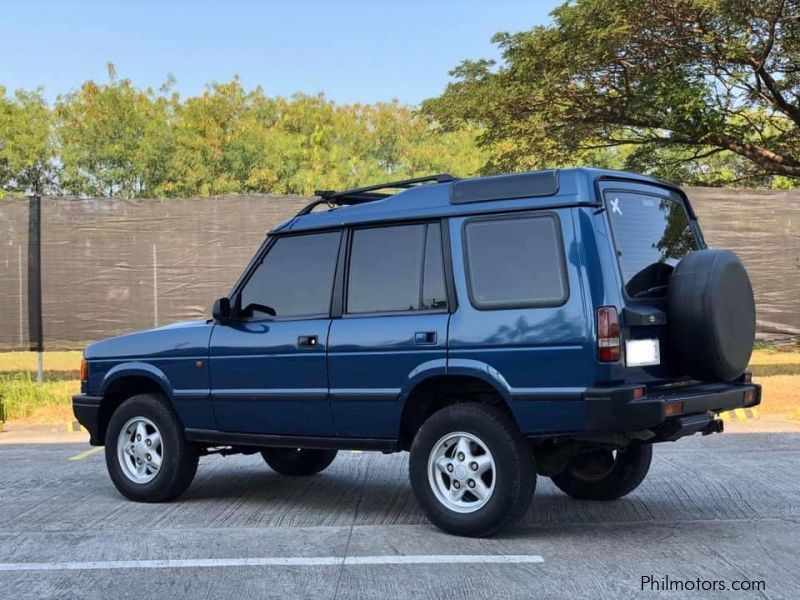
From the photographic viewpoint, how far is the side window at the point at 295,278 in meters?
6.61

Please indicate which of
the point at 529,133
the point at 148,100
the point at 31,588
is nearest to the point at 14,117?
the point at 148,100

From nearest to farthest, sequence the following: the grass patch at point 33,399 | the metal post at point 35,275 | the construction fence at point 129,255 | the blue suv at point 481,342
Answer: the blue suv at point 481,342
the grass patch at point 33,399
the metal post at point 35,275
the construction fence at point 129,255

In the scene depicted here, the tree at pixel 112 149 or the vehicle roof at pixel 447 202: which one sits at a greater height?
the tree at pixel 112 149

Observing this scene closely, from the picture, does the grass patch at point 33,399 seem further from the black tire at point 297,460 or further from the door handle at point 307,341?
the door handle at point 307,341

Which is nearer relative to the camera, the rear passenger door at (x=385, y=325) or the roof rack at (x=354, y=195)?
the rear passenger door at (x=385, y=325)

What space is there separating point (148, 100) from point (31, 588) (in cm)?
4349

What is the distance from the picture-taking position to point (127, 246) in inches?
557

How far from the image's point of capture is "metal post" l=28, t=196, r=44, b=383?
13.8 metres

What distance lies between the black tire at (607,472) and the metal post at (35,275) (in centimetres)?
922

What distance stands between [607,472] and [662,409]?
5.59ft

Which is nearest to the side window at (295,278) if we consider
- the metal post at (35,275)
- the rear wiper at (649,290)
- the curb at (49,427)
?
the rear wiper at (649,290)

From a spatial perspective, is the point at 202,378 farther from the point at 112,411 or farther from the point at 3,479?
the point at 3,479

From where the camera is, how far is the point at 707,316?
18.5 ft

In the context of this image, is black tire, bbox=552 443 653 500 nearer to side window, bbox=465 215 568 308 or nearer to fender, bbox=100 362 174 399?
side window, bbox=465 215 568 308
